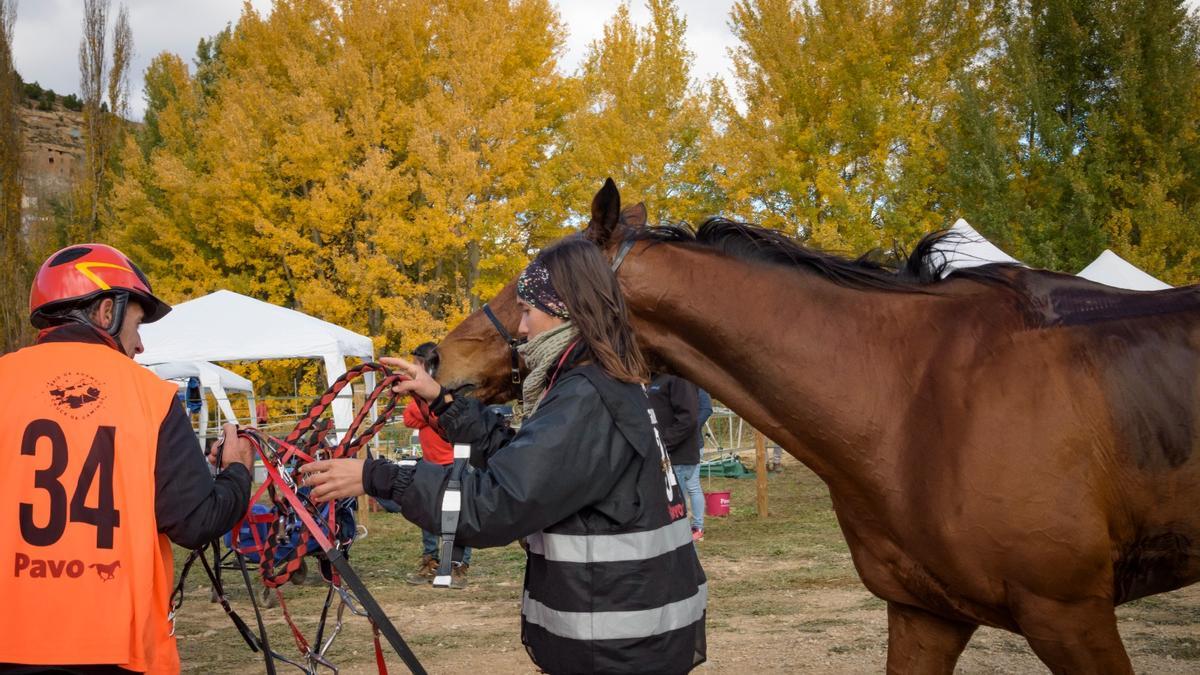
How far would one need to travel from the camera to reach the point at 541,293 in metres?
2.48

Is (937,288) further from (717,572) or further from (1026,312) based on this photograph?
(717,572)

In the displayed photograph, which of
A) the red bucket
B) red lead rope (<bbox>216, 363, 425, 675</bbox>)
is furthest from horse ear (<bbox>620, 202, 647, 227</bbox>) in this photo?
the red bucket

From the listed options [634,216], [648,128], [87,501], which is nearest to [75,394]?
[87,501]

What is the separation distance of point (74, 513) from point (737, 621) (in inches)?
188

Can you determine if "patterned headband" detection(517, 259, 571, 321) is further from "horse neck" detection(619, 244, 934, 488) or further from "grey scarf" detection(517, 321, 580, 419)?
"horse neck" detection(619, 244, 934, 488)

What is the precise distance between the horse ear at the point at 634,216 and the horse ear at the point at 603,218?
0.46 ft

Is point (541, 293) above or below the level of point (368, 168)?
below

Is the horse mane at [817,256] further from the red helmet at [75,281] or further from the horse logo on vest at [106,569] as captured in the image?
the horse logo on vest at [106,569]

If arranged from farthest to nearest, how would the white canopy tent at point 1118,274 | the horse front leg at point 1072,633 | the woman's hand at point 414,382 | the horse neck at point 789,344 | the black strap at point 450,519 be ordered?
the white canopy tent at point 1118,274 → the horse neck at point 789,344 → the woman's hand at point 414,382 → the horse front leg at point 1072,633 → the black strap at point 450,519

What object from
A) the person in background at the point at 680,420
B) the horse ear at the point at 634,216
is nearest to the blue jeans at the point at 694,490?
the person in background at the point at 680,420

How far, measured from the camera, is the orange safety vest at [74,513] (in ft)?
7.14

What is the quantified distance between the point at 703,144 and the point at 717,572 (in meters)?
11.9

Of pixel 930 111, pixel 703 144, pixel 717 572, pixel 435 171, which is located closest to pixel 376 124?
pixel 435 171

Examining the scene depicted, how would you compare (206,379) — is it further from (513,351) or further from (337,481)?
(337,481)
